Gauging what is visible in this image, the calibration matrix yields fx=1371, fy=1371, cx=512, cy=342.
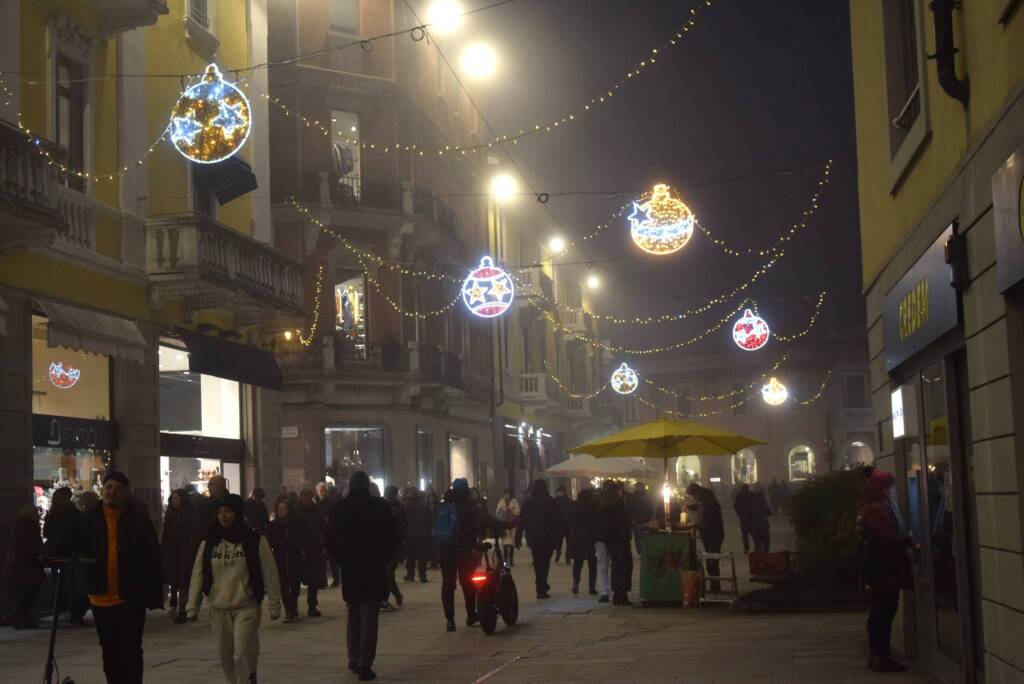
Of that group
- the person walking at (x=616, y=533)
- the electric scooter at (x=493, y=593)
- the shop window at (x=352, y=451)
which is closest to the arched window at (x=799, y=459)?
the shop window at (x=352, y=451)

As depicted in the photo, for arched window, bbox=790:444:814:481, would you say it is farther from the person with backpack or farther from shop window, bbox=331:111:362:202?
the person with backpack

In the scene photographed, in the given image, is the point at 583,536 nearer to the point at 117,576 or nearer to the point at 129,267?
the point at 129,267

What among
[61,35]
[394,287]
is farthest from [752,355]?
[61,35]

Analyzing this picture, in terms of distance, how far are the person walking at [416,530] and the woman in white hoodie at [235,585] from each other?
1244 cm

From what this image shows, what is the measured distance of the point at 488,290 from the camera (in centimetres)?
3000

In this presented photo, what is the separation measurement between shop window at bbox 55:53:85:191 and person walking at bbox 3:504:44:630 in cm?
498

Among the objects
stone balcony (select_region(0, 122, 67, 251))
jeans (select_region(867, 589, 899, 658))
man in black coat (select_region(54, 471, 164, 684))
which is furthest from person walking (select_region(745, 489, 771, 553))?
man in black coat (select_region(54, 471, 164, 684))

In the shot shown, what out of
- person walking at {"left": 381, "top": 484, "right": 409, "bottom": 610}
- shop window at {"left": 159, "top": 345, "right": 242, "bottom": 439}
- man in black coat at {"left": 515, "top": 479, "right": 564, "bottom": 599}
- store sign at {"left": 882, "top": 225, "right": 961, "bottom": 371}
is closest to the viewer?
store sign at {"left": 882, "top": 225, "right": 961, "bottom": 371}

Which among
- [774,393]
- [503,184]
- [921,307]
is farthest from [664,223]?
[774,393]

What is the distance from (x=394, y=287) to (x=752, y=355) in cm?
4750

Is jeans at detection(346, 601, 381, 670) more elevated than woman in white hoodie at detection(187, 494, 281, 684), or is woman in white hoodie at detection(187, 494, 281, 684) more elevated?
woman in white hoodie at detection(187, 494, 281, 684)

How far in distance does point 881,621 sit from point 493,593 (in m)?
5.13

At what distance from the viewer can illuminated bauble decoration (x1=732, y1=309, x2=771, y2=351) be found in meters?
34.1

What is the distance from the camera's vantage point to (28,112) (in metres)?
17.2
